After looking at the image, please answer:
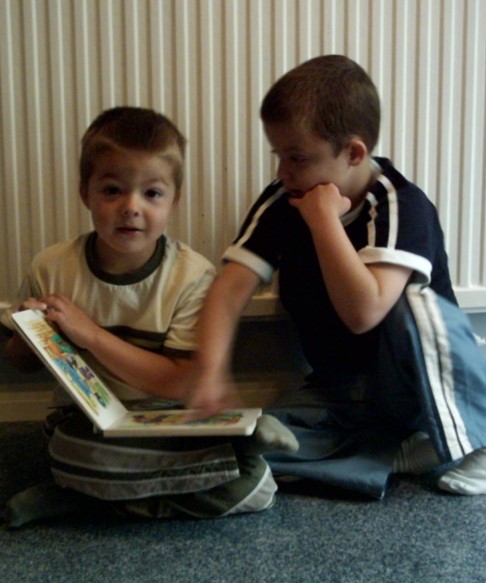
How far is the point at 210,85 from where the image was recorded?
49.2 inches

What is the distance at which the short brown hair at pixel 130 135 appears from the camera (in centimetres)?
103

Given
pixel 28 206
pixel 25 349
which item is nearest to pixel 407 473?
pixel 25 349

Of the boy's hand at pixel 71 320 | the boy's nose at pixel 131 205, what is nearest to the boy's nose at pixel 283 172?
the boy's nose at pixel 131 205

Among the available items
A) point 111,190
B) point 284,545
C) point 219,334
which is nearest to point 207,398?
point 219,334

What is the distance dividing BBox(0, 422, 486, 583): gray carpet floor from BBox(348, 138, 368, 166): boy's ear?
486 mm

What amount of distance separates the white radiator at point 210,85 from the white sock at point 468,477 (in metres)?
0.50

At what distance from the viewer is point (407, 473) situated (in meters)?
1.08

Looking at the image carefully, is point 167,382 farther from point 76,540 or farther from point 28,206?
point 28,206

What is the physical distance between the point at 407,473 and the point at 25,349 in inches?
23.4

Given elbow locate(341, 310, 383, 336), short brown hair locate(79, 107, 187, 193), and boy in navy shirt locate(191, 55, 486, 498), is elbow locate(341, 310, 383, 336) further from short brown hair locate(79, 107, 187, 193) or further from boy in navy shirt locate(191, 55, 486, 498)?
short brown hair locate(79, 107, 187, 193)

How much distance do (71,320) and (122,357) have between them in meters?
0.09

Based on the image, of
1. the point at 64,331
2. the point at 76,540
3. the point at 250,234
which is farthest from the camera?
the point at 250,234

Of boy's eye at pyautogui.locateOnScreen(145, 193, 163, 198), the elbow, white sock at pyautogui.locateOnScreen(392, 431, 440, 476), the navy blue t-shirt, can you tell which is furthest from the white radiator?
white sock at pyautogui.locateOnScreen(392, 431, 440, 476)

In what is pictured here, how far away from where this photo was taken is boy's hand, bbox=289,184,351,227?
1.06m
